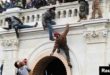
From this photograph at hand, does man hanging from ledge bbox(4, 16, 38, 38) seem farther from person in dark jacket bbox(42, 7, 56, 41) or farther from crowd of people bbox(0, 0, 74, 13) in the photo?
person in dark jacket bbox(42, 7, 56, 41)

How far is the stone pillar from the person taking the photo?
1471cm

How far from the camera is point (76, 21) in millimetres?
12969

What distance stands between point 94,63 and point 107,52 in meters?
0.53

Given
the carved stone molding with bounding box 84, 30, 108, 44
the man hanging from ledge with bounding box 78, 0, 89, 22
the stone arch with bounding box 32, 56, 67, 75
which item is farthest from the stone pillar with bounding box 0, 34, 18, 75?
the carved stone molding with bounding box 84, 30, 108, 44

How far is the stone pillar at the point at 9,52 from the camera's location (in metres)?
14.7

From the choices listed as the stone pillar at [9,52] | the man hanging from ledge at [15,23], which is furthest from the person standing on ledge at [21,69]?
the man hanging from ledge at [15,23]

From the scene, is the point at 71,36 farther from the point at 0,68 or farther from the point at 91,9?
the point at 0,68

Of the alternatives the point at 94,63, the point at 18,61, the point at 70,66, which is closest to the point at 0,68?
the point at 18,61

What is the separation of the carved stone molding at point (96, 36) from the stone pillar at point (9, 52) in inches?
129

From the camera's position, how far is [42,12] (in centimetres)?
1418

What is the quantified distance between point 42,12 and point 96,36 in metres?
2.69

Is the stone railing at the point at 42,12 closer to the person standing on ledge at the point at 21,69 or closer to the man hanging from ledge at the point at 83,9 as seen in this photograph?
the man hanging from ledge at the point at 83,9

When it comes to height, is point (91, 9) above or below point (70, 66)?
above

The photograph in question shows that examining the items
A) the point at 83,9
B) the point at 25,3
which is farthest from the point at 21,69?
the point at 83,9
